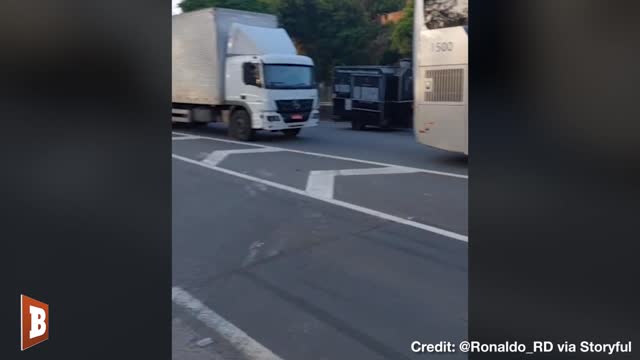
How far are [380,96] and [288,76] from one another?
4.48 meters

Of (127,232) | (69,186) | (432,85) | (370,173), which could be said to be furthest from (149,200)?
(432,85)

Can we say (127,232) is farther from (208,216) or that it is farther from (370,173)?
(370,173)

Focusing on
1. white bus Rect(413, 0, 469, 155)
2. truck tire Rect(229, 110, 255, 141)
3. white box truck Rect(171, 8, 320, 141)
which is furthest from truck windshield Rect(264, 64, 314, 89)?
white bus Rect(413, 0, 469, 155)

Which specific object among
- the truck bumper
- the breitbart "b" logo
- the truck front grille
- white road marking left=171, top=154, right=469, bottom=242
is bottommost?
white road marking left=171, top=154, right=469, bottom=242

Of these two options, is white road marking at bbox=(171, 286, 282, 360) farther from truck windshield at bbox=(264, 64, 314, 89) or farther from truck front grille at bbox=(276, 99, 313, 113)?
truck windshield at bbox=(264, 64, 314, 89)

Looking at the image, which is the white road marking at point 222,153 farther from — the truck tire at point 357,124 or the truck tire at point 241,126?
the truck tire at point 357,124

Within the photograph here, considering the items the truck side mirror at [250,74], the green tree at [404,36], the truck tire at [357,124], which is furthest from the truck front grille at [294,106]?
the green tree at [404,36]

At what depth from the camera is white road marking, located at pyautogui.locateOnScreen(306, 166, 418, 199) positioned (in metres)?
10.1

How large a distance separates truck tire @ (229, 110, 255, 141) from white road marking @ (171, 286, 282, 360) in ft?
45.6

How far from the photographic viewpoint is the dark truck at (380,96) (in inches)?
866

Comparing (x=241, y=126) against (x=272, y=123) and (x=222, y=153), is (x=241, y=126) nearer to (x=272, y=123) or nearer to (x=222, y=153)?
(x=272, y=123)

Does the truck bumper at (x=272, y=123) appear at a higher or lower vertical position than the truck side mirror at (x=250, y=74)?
lower

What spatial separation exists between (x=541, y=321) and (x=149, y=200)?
1.17m

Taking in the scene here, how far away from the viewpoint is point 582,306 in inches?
65.8
